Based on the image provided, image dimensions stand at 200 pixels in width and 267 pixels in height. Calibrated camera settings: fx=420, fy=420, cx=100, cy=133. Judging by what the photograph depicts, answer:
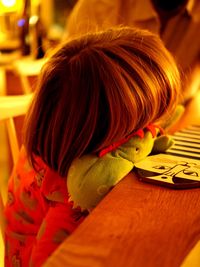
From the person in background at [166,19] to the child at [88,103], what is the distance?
2.88ft

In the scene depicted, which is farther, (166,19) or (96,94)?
(166,19)

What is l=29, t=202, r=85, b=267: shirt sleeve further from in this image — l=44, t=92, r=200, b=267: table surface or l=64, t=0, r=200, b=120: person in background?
l=64, t=0, r=200, b=120: person in background

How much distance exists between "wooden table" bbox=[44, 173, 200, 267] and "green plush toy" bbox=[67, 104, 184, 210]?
0.02 meters

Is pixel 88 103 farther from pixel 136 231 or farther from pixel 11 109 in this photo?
pixel 11 109

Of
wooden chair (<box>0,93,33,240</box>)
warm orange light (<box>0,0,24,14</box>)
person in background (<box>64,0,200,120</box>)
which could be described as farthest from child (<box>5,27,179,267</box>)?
warm orange light (<box>0,0,24,14</box>)

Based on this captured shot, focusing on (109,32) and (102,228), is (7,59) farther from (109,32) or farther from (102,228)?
(102,228)

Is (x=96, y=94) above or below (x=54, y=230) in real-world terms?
above

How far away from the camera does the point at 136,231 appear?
19.6 inches

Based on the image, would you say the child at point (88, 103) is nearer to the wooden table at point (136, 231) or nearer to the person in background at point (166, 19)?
the wooden table at point (136, 231)

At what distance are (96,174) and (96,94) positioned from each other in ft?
0.38

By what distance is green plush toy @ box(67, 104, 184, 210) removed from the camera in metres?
0.60

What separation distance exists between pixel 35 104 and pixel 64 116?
0.19 feet

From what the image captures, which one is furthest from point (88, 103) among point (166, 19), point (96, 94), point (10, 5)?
point (10, 5)

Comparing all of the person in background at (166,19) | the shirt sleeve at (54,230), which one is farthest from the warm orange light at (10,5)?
the shirt sleeve at (54,230)
